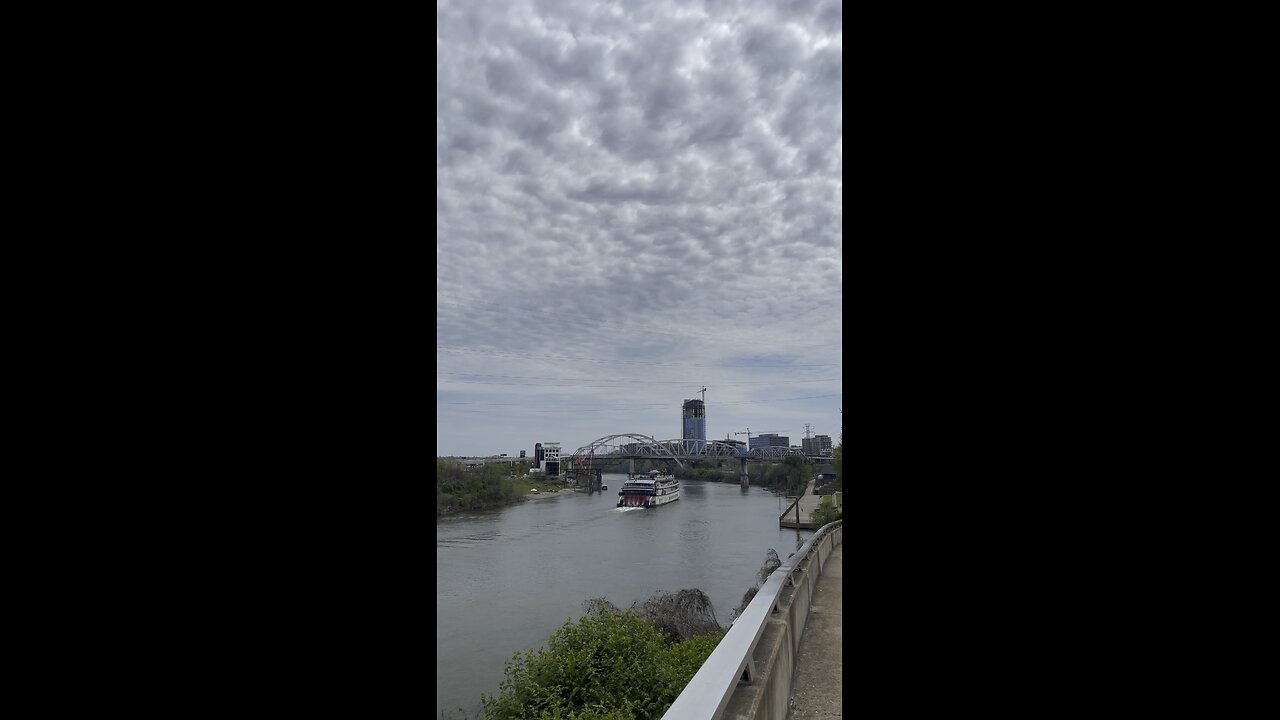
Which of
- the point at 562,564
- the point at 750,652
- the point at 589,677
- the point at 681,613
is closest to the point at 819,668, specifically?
the point at 589,677

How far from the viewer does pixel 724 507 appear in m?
19.9

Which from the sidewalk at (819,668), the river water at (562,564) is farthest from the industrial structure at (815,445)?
the sidewalk at (819,668)

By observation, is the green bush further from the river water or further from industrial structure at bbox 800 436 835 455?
industrial structure at bbox 800 436 835 455

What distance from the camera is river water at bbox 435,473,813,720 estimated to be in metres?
8.97

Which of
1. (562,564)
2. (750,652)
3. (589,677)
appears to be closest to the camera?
(750,652)

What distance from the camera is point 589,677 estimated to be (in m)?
3.85

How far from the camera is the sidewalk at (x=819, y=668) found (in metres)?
3.35

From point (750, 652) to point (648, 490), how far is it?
660 inches

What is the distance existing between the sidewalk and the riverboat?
13.8m

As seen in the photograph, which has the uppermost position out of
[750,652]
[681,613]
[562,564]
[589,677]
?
[750,652]

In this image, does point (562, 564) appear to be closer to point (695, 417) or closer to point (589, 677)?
point (695, 417)
